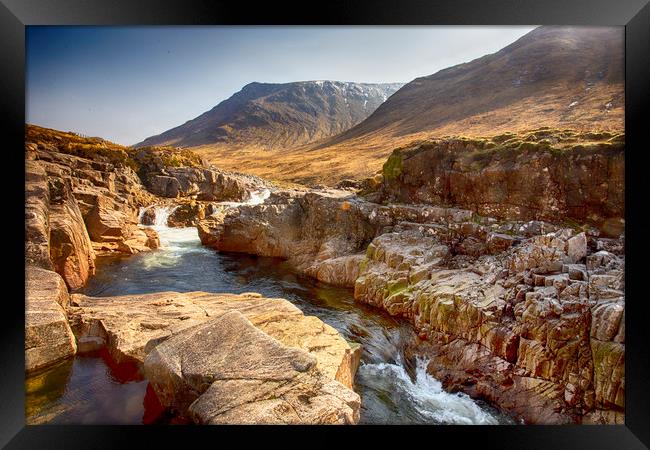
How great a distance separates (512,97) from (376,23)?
22.8 ft

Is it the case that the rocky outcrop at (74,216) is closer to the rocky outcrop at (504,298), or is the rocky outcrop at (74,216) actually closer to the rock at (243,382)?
the rock at (243,382)

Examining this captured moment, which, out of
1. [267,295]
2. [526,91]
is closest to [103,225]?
[267,295]

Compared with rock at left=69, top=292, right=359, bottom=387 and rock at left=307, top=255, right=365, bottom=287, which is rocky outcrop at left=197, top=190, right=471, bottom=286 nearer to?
rock at left=307, top=255, right=365, bottom=287

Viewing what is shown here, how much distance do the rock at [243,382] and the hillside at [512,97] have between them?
4912 mm

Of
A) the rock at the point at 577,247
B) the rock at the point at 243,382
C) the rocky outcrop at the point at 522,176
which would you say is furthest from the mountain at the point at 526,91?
the rock at the point at 243,382

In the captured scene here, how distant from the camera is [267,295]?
741cm

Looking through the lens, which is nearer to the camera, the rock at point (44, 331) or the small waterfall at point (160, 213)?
the rock at point (44, 331)

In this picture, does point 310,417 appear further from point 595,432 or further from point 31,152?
point 31,152

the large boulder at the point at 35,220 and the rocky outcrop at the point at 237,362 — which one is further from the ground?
the large boulder at the point at 35,220

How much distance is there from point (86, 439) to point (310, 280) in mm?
5507

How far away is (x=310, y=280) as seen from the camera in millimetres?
8477

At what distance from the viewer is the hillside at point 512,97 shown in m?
4.53

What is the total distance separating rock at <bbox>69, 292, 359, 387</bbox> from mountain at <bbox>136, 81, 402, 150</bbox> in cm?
396

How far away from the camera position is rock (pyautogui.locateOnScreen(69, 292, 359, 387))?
13.1 feet
